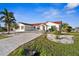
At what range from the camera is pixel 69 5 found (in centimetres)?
251

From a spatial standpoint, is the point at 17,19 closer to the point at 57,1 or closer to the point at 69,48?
the point at 57,1

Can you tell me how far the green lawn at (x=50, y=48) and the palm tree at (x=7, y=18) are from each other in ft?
0.97

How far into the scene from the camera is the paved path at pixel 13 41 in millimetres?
2562

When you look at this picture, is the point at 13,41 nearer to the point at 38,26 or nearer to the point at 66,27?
the point at 38,26

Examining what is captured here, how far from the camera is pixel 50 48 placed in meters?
2.60

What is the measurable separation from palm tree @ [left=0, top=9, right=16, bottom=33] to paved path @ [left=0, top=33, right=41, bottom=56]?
121 millimetres

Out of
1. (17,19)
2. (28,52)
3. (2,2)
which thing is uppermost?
(2,2)

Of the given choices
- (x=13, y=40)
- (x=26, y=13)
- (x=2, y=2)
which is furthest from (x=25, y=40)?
(x=2, y=2)

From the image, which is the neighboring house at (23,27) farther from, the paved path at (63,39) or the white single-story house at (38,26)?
the paved path at (63,39)

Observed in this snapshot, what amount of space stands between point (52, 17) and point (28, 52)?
491 mm

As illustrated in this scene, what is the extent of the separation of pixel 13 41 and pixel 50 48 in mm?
444

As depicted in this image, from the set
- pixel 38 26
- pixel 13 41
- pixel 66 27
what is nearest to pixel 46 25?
pixel 38 26

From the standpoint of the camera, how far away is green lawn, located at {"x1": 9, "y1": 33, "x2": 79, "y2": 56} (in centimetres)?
255

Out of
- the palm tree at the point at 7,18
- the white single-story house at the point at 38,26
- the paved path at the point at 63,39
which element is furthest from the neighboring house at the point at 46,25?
the palm tree at the point at 7,18
